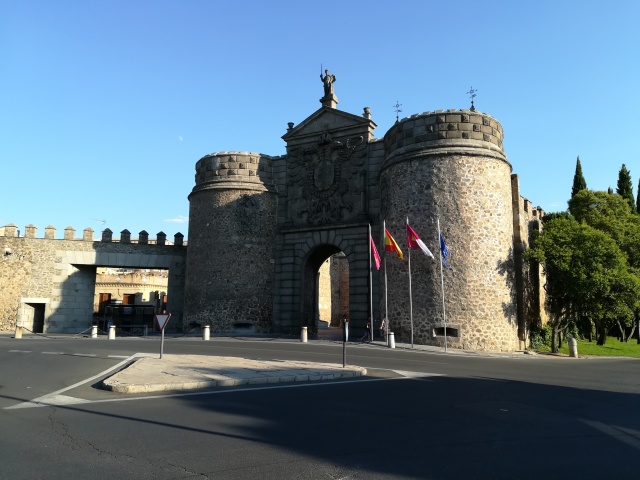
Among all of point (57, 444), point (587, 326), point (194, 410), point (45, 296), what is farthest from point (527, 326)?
point (45, 296)

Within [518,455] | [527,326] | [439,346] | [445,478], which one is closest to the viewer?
[445,478]

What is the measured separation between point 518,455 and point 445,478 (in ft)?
4.02

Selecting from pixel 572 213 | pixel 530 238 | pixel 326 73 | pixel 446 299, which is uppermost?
pixel 326 73

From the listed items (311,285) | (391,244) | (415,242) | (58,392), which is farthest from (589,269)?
(58,392)

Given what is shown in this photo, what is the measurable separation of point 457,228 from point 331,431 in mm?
17510

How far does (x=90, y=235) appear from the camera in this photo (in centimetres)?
3269

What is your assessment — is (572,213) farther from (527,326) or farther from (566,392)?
(566,392)

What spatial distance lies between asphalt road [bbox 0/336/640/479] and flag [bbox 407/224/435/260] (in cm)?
1040

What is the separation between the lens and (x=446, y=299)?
73.0 feet

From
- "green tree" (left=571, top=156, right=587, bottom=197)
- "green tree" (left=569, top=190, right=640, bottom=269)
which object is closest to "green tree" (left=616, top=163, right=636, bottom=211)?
"green tree" (left=571, top=156, right=587, bottom=197)

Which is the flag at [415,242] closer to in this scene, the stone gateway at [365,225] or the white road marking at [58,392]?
the stone gateway at [365,225]

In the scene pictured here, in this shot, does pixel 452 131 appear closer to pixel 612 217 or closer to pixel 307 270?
pixel 307 270

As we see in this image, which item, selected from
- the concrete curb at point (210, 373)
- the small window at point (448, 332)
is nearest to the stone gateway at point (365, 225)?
the small window at point (448, 332)

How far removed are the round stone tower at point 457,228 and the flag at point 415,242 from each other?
1.02 m
